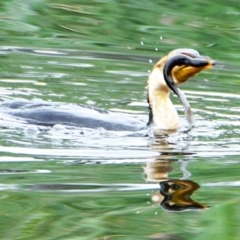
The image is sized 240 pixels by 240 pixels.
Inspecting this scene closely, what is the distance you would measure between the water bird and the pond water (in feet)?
0.38

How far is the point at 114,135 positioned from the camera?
20.7 feet

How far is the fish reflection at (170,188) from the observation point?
4.64 metres

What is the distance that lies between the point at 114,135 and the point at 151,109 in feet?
1.61

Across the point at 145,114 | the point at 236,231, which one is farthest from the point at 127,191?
the point at 145,114

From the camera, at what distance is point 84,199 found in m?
4.73

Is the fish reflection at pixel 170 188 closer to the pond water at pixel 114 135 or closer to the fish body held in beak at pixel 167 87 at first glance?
the pond water at pixel 114 135

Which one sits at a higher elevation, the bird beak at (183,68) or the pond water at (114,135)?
the bird beak at (183,68)

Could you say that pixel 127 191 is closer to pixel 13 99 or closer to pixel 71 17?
pixel 13 99

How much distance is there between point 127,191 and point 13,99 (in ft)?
8.38

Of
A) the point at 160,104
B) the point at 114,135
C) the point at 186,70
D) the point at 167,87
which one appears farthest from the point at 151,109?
the point at 114,135

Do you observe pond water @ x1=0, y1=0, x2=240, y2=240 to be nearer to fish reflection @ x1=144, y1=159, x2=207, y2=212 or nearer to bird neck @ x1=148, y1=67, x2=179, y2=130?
fish reflection @ x1=144, y1=159, x2=207, y2=212

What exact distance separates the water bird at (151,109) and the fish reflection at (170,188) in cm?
96

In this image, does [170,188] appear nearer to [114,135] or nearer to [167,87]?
[114,135]

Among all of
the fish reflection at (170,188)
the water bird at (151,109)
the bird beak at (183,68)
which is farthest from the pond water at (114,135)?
the bird beak at (183,68)
